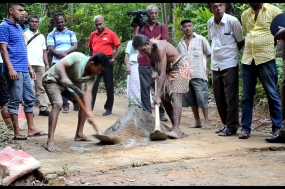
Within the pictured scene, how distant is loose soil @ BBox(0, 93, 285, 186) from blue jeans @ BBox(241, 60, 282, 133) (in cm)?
30

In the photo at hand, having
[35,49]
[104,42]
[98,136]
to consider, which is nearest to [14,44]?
[98,136]

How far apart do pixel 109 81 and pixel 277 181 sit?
16.1 ft

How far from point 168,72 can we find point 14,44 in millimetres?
2112

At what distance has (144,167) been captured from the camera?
3904mm

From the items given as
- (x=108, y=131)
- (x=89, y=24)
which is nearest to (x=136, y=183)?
(x=108, y=131)

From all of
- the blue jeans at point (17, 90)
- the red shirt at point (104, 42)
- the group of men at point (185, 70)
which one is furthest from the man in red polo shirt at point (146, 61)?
the blue jeans at point (17, 90)

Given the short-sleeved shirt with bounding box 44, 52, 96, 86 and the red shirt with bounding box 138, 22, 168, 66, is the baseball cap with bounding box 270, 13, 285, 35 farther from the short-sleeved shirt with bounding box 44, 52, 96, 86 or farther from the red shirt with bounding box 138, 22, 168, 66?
the red shirt with bounding box 138, 22, 168, 66

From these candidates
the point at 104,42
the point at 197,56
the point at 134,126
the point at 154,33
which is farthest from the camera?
the point at 104,42

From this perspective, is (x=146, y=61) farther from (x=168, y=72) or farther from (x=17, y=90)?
(x=17, y=90)

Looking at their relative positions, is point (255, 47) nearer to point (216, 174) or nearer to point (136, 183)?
point (216, 174)

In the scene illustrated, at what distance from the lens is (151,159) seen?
4.14m

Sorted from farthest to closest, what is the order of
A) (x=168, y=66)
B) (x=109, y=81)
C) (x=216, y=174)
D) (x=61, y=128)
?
(x=109, y=81) → (x=61, y=128) → (x=168, y=66) → (x=216, y=174)

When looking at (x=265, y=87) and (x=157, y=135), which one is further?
(x=265, y=87)

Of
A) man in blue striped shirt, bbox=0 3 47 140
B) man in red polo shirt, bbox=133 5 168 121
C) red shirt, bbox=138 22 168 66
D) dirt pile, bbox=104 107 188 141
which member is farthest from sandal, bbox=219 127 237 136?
man in blue striped shirt, bbox=0 3 47 140
